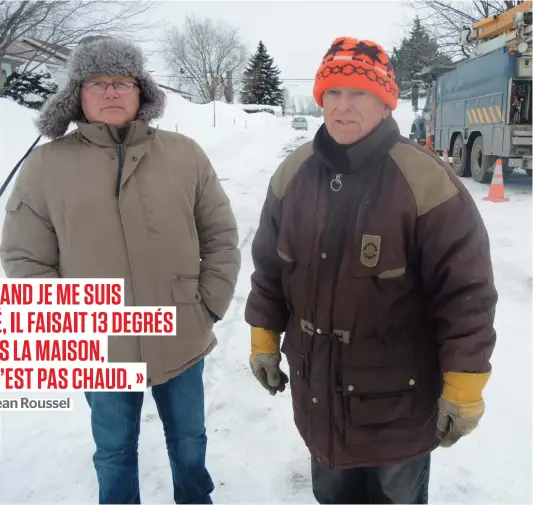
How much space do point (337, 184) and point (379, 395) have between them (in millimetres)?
682

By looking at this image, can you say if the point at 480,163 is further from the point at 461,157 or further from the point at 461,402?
the point at 461,402

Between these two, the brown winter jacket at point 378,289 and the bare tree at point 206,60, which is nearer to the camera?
the brown winter jacket at point 378,289

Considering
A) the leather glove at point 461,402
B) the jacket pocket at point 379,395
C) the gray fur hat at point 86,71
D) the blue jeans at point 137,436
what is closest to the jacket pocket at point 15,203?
the gray fur hat at point 86,71

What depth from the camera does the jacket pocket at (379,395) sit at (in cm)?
163

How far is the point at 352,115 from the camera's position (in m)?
1.63

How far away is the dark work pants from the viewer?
1771 mm

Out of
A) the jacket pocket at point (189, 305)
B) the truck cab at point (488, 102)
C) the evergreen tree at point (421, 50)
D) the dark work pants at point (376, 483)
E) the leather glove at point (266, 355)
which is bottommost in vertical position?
the dark work pants at point (376, 483)

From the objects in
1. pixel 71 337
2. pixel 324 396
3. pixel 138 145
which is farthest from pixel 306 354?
pixel 71 337

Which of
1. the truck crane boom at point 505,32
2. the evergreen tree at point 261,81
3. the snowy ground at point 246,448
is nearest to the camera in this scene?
the snowy ground at point 246,448

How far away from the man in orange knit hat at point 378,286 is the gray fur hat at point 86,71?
2.53ft

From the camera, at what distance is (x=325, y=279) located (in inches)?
64.8

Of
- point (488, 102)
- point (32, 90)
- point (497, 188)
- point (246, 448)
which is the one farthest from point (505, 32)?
point (32, 90)

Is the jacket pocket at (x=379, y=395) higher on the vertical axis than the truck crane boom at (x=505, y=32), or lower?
lower

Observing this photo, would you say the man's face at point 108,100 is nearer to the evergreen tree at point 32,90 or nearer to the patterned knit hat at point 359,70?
the patterned knit hat at point 359,70
